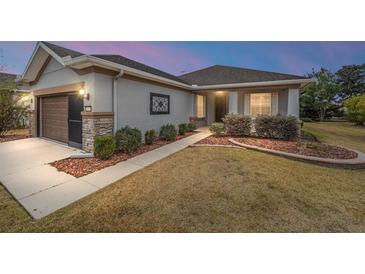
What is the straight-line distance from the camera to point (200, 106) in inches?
540

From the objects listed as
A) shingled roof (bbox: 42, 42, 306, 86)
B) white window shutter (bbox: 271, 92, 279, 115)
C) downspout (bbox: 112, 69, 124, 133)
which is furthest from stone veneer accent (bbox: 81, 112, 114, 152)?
white window shutter (bbox: 271, 92, 279, 115)

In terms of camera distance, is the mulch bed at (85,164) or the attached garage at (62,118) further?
the attached garage at (62,118)

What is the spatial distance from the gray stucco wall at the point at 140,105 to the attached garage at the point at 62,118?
1.52m

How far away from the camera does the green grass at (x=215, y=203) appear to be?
2750 millimetres

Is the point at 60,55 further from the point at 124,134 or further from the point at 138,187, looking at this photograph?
the point at 138,187

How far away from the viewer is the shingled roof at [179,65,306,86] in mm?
11544

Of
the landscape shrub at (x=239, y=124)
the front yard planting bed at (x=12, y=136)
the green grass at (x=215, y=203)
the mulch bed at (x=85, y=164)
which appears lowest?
the green grass at (x=215, y=203)

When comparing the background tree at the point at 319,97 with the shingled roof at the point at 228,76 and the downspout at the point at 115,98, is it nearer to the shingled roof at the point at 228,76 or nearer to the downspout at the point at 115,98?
the shingled roof at the point at 228,76

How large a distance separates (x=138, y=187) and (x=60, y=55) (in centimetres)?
578

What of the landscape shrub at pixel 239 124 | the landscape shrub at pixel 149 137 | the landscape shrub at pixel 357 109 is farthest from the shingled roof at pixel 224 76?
the landscape shrub at pixel 357 109

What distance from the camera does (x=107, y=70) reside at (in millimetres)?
6309

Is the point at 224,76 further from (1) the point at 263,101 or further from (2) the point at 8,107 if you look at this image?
(2) the point at 8,107
